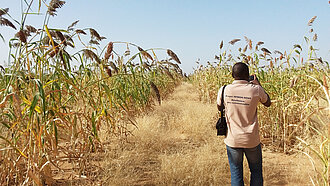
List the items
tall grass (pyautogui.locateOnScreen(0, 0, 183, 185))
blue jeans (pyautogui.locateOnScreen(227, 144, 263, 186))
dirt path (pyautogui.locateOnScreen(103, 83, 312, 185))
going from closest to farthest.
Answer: tall grass (pyautogui.locateOnScreen(0, 0, 183, 185)) → blue jeans (pyautogui.locateOnScreen(227, 144, 263, 186)) → dirt path (pyautogui.locateOnScreen(103, 83, 312, 185))

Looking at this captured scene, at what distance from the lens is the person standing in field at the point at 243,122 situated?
2.21 m

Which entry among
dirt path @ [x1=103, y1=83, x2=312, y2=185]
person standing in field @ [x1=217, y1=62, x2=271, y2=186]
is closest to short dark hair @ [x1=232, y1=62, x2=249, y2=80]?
person standing in field @ [x1=217, y1=62, x2=271, y2=186]

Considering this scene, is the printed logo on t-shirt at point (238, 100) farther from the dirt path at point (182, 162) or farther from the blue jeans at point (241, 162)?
the dirt path at point (182, 162)


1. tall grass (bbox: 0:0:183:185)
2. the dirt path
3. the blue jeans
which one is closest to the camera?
tall grass (bbox: 0:0:183:185)

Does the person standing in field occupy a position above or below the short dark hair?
below

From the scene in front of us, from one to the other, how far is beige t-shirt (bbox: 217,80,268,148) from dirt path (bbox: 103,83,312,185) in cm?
72

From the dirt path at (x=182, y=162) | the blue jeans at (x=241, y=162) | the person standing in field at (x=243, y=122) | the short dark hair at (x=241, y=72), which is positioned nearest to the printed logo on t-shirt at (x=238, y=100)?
the person standing in field at (x=243, y=122)

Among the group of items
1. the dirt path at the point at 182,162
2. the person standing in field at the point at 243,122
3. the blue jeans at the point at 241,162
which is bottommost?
the dirt path at the point at 182,162

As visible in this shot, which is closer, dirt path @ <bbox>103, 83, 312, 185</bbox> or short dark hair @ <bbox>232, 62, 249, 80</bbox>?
short dark hair @ <bbox>232, 62, 249, 80</bbox>

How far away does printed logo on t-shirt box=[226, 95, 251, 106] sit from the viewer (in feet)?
7.24

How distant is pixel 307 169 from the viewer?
3010 millimetres

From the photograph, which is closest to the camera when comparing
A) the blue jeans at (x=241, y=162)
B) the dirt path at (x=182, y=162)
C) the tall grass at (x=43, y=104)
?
the tall grass at (x=43, y=104)

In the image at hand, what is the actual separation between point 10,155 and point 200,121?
136 inches

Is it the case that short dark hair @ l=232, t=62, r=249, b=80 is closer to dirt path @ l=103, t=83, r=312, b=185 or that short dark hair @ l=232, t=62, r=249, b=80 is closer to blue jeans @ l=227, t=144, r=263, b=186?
blue jeans @ l=227, t=144, r=263, b=186
